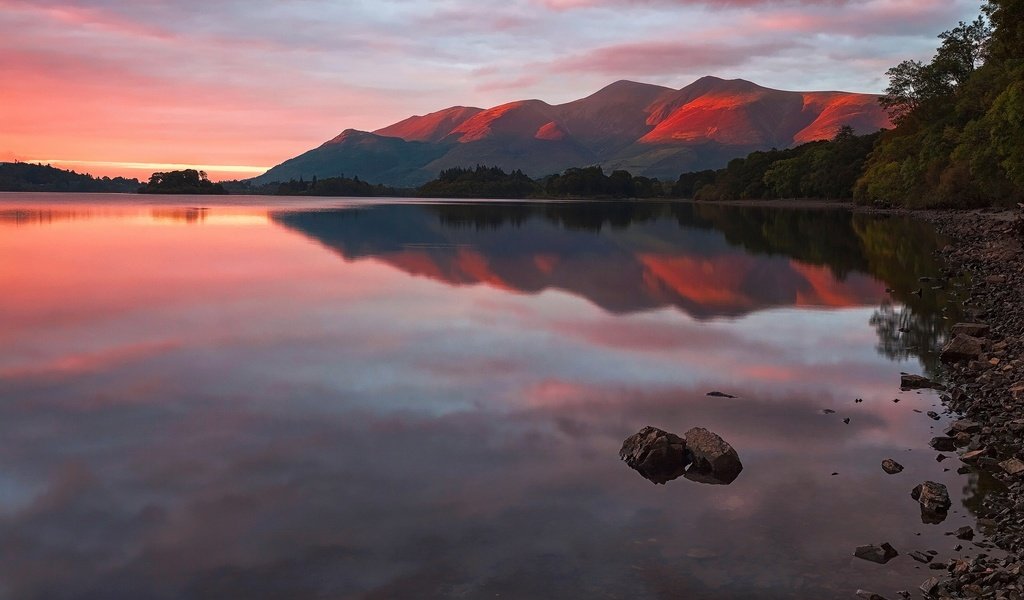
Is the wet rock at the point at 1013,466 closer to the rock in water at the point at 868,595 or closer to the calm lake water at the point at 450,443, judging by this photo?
the calm lake water at the point at 450,443

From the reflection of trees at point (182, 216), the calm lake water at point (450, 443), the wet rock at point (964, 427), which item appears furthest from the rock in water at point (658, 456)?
the reflection of trees at point (182, 216)

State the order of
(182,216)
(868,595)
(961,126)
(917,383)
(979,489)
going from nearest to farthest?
(868,595), (979,489), (917,383), (961,126), (182,216)

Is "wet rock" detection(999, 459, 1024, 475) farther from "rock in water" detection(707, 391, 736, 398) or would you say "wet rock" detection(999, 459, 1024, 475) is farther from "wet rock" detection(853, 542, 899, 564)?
"rock in water" detection(707, 391, 736, 398)

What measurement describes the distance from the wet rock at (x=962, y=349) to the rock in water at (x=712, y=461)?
1059 centimetres

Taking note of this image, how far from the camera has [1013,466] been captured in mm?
12898

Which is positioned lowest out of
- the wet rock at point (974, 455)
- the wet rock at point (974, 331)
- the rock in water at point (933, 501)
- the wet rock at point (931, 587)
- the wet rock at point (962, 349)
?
the wet rock at point (931, 587)

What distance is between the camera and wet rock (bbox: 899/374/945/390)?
19.5 m

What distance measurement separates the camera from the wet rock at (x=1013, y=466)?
12.7 meters

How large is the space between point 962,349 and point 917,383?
2.68m

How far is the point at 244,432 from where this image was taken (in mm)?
15898

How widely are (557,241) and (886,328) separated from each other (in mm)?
47846

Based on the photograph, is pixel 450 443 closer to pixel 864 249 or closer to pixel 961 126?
pixel 864 249

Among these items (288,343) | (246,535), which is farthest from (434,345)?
(246,535)

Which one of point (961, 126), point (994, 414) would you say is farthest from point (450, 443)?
point (961, 126)
